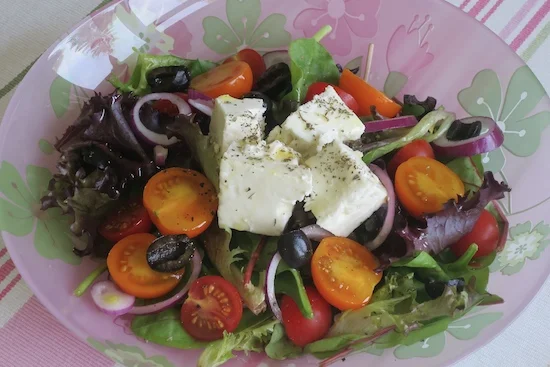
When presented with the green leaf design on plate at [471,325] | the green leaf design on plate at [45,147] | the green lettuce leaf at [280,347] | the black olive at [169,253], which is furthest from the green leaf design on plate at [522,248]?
the green leaf design on plate at [45,147]

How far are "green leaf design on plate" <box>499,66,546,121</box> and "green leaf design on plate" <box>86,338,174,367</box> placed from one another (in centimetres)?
128

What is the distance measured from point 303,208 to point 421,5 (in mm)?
855

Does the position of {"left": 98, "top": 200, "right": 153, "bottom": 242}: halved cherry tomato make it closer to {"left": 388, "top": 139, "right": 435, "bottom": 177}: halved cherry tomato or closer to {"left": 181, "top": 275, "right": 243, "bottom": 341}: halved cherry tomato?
{"left": 181, "top": 275, "right": 243, "bottom": 341}: halved cherry tomato

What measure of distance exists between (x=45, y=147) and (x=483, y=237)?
52.0 inches

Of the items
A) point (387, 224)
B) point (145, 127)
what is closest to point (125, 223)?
point (145, 127)

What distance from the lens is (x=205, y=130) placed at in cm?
174

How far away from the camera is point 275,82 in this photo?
1860mm

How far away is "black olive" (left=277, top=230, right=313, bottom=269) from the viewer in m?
1.48

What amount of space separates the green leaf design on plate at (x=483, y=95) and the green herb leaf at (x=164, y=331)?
45.1 inches

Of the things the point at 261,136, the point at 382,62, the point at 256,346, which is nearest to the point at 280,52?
the point at 382,62

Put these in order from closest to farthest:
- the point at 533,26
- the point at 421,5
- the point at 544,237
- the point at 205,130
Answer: the point at 544,237 → the point at 205,130 → the point at 421,5 → the point at 533,26

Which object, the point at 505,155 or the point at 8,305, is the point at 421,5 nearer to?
the point at 505,155

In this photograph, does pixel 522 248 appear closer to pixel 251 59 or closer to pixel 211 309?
pixel 211 309

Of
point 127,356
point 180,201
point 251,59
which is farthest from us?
point 251,59
